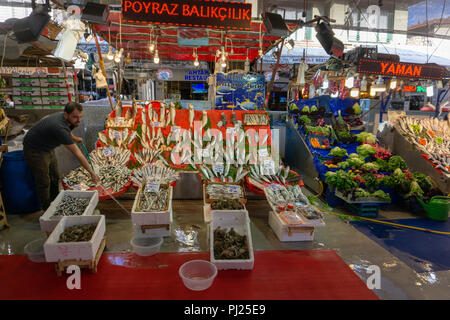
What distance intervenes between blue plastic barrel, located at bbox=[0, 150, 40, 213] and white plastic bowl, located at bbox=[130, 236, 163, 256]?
2.17 m

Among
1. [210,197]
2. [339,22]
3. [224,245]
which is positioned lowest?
[224,245]

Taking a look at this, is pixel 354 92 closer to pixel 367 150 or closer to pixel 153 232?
pixel 367 150

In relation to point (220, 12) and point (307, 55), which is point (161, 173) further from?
point (307, 55)

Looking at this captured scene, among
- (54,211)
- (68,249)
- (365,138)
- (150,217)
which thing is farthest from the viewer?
(365,138)

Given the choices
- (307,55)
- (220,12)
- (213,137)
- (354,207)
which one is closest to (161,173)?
(213,137)

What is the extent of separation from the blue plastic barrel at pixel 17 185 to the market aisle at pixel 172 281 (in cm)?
138

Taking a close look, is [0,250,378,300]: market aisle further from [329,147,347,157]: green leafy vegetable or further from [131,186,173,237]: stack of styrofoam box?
[329,147,347,157]: green leafy vegetable

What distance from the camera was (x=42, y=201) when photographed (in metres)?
4.05

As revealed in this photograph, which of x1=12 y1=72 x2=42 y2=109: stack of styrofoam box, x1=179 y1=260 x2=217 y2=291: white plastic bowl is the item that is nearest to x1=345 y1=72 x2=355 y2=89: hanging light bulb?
x1=179 y1=260 x2=217 y2=291: white plastic bowl

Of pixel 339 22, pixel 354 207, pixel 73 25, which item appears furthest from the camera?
pixel 339 22

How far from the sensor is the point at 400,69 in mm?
6977

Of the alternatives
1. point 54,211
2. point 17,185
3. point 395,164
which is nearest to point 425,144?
point 395,164

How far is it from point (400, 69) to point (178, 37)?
5.73 metres
